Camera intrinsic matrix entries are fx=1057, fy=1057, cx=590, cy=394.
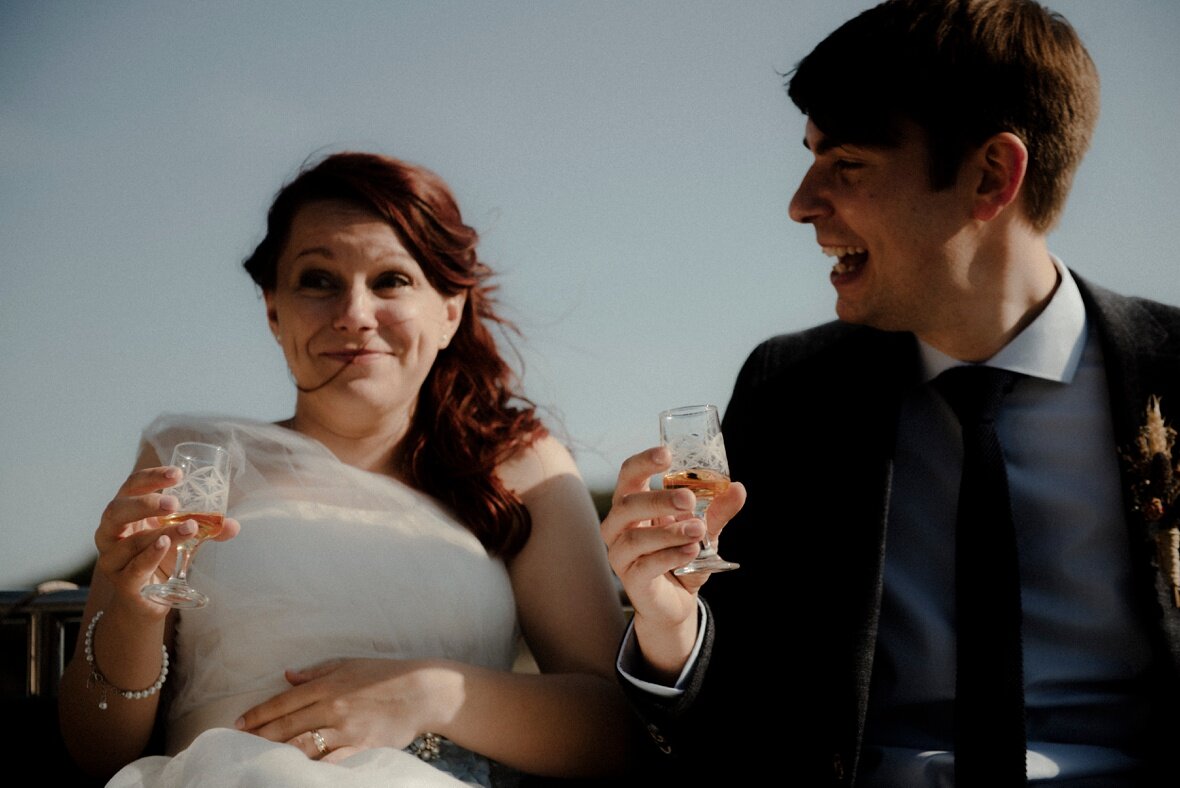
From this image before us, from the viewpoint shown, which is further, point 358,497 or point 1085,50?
point 358,497

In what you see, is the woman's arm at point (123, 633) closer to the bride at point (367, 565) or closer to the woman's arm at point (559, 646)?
the bride at point (367, 565)

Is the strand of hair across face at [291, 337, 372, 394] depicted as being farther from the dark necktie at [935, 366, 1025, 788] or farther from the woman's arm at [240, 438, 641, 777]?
the dark necktie at [935, 366, 1025, 788]

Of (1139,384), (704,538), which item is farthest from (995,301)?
(704,538)

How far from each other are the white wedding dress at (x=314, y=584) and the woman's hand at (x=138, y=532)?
47 cm

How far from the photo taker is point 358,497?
331 centimetres

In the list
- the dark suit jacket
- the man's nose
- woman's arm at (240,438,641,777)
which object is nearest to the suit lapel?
the dark suit jacket

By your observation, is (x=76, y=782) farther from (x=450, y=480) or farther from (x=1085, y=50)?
(x=1085, y=50)

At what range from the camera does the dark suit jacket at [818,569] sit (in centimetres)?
266

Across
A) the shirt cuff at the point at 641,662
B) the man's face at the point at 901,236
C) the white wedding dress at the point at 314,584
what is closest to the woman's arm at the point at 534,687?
the white wedding dress at the point at 314,584

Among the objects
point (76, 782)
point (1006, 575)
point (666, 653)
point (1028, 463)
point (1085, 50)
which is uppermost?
point (1085, 50)

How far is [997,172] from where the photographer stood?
2930 millimetres

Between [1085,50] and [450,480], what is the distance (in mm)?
2337

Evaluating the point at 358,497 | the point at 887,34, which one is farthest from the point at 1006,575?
the point at 358,497

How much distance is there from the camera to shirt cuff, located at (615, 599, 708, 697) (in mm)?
Result: 2637
